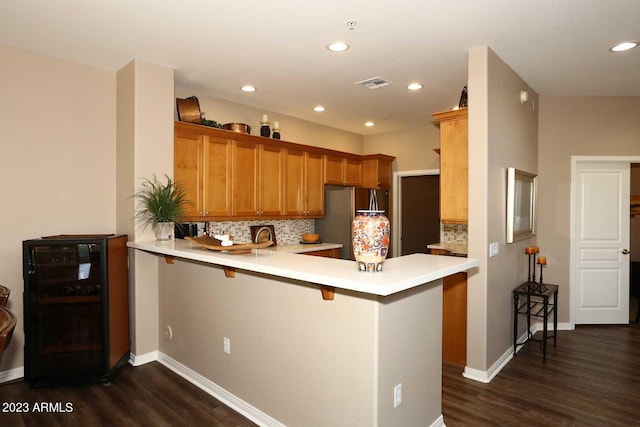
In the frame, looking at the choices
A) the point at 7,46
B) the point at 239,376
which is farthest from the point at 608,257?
the point at 7,46

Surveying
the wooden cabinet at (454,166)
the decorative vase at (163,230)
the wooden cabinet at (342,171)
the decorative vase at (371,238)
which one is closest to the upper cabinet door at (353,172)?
the wooden cabinet at (342,171)

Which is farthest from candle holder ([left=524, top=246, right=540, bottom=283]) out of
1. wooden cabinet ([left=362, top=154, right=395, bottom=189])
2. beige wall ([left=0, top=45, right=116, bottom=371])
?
beige wall ([left=0, top=45, right=116, bottom=371])

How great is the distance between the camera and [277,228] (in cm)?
539

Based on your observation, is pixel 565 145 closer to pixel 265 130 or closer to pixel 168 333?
pixel 265 130

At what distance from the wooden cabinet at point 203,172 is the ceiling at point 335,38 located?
614 mm

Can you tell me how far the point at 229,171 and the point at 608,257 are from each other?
4.56 meters

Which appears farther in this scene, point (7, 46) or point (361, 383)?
point (7, 46)

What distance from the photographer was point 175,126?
3.82 m

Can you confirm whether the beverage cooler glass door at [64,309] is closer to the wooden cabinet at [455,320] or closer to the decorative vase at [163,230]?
the decorative vase at [163,230]

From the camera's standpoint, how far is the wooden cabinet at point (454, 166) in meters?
3.57

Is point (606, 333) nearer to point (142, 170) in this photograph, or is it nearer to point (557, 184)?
point (557, 184)

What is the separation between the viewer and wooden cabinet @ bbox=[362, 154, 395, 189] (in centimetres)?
609

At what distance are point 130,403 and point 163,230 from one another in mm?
1366

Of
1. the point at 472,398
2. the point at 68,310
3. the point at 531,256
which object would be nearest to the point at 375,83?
the point at 531,256
